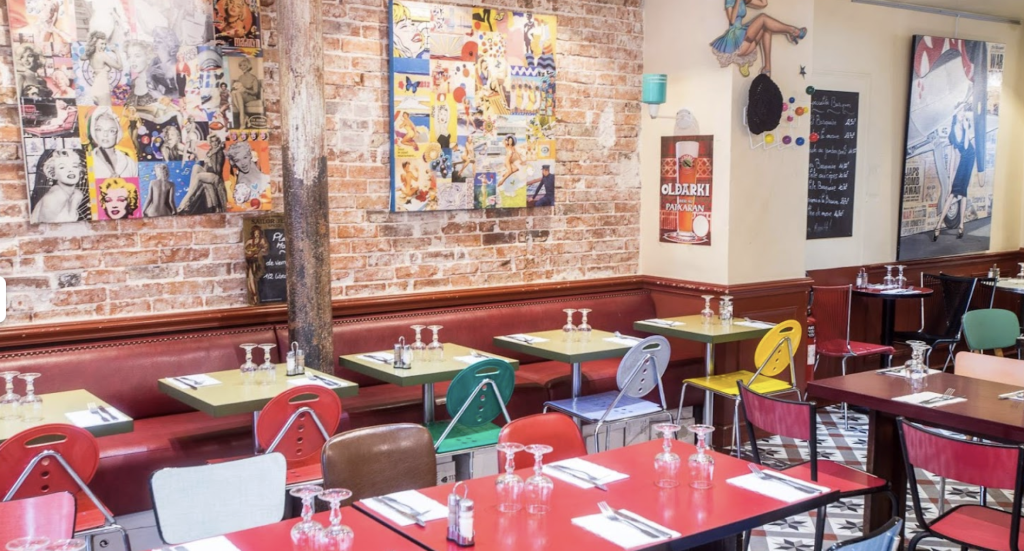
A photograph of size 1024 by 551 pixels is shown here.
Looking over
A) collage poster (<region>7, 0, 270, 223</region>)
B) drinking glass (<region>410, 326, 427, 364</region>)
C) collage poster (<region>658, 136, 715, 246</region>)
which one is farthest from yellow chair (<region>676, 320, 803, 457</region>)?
collage poster (<region>7, 0, 270, 223</region>)

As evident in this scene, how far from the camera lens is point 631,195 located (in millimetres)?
7172

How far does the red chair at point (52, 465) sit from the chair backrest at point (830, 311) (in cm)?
547

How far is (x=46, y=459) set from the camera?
3.51 meters

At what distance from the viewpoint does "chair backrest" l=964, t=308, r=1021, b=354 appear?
6.41 m

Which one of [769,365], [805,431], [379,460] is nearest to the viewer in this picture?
[379,460]

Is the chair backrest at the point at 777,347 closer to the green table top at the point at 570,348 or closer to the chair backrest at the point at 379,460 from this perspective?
the green table top at the point at 570,348

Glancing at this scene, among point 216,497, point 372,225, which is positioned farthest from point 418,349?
point 216,497

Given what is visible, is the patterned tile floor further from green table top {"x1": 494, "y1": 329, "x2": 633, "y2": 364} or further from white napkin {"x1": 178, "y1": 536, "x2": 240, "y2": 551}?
white napkin {"x1": 178, "y1": 536, "x2": 240, "y2": 551}

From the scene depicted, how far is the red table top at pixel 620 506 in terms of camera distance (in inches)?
103

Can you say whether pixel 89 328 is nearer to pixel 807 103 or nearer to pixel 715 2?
pixel 715 2

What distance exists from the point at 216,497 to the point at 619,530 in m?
1.27

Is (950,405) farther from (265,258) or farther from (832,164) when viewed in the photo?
(832,164)

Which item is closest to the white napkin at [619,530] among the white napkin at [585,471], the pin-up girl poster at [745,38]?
the white napkin at [585,471]

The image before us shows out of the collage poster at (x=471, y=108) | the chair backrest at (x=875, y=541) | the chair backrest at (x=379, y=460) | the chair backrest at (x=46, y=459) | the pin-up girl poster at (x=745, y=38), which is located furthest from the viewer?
the pin-up girl poster at (x=745, y=38)
